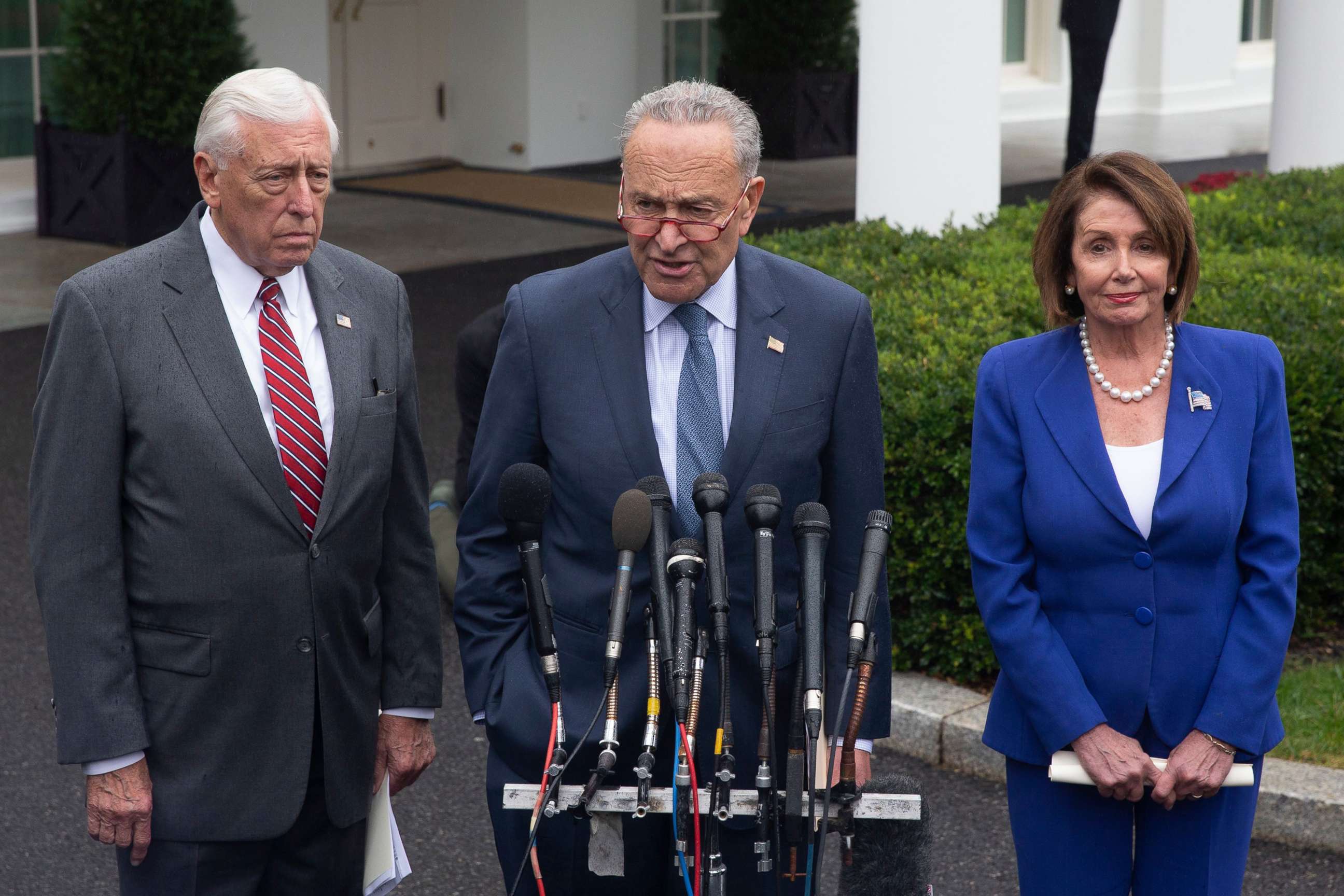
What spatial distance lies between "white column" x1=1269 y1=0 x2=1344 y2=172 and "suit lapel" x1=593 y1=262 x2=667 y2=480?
28.6ft

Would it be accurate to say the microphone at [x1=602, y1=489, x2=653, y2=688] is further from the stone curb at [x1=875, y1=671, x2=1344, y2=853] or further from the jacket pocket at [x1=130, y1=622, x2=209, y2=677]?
the stone curb at [x1=875, y1=671, x2=1344, y2=853]

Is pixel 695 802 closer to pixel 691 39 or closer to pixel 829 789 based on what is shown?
pixel 829 789

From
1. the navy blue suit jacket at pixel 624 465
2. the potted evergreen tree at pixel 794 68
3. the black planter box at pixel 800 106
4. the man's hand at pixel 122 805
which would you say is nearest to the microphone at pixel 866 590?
the navy blue suit jacket at pixel 624 465

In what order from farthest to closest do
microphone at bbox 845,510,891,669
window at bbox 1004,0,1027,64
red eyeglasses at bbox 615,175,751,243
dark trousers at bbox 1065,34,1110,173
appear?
window at bbox 1004,0,1027,64, dark trousers at bbox 1065,34,1110,173, red eyeglasses at bbox 615,175,751,243, microphone at bbox 845,510,891,669

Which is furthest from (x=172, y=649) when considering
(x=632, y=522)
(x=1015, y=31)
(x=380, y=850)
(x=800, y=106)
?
(x=1015, y=31)

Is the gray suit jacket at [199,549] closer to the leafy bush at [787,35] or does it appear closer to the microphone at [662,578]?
the microphone at [662,578]

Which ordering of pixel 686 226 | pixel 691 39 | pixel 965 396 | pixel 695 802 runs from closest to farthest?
pixel 695 802 → pixel 686 226 → pixel 965 396 → pixel 691 39

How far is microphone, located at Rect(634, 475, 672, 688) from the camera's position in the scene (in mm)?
2248

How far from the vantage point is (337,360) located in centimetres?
302

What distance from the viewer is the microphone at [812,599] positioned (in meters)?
2.18

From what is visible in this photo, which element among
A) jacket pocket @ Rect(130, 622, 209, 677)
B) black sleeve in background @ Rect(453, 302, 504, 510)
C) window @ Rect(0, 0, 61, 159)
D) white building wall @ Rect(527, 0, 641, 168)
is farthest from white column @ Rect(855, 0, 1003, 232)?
white building wall @ Rect(527, 0, 641, 168)

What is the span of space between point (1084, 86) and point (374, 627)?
33.4ft

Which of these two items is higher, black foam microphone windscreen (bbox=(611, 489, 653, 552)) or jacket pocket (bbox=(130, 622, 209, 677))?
black foam microphone windscreen (bbox=(611, 489, 653, 552))

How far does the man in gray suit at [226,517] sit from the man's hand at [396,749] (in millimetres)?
62
